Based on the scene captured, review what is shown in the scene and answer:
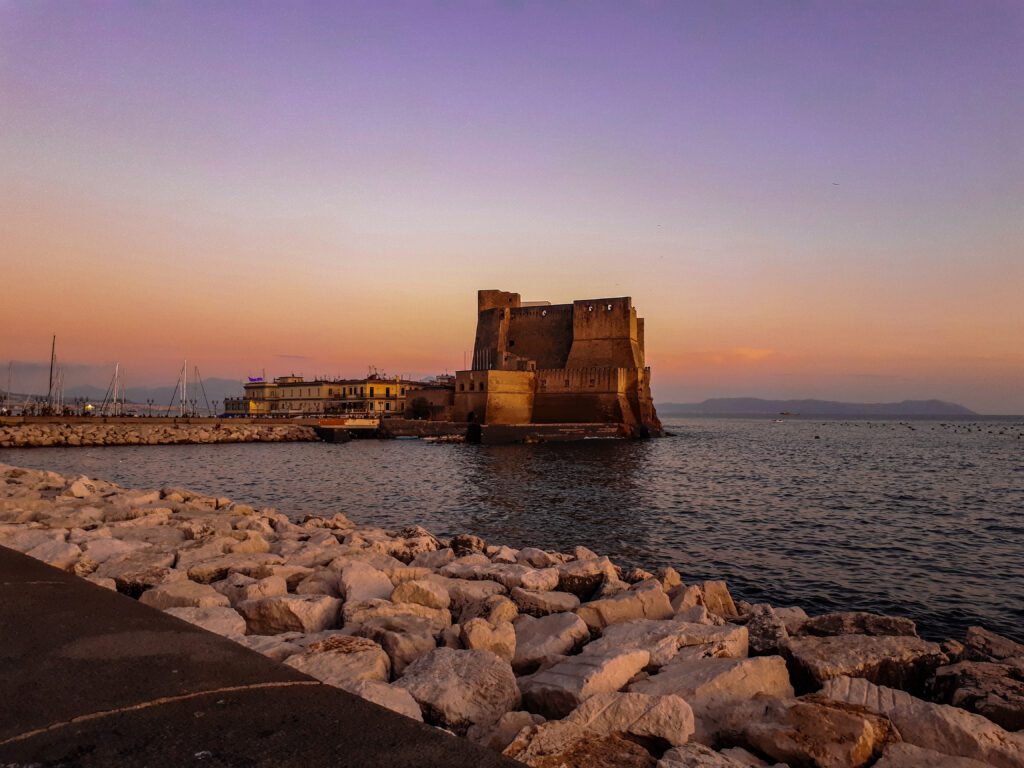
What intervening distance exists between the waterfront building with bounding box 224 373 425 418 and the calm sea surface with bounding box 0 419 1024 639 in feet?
74.5

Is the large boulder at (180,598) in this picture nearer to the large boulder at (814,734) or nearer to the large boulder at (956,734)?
the large boulder at (814,734)

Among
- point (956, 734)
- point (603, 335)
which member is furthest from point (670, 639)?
point (603, 335)

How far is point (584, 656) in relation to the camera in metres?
3.31

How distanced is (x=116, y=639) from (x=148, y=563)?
2755 millimetres

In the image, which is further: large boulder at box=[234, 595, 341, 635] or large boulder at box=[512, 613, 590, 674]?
large boulder at box=[234, 595, 341, 635]

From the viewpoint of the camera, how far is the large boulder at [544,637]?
3.54 meters

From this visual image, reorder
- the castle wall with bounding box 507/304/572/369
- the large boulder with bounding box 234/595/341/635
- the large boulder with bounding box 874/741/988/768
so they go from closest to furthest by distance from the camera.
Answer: the large boulder with bounding box 874/741/988/768, the large boulder with bounding box 234/595/341/635, the castle wall with bounding box 507/304/572/369

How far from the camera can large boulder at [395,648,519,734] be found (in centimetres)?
271

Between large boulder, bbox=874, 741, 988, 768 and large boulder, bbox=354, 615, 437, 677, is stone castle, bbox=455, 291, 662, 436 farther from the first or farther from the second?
large boulder, bbox=874, 741, 988, 768

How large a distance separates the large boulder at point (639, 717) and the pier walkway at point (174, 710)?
0.96 metres

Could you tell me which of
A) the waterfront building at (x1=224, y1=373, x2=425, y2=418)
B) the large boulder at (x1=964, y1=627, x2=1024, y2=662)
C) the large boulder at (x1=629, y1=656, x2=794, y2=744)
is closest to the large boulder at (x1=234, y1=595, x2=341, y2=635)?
the large boulder at (x1=629, y1=656, x2=794, y2=744)

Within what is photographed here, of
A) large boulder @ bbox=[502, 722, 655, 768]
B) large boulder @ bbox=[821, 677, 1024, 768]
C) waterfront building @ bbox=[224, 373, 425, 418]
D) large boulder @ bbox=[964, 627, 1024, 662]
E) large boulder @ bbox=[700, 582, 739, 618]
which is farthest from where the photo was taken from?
waterfront building @ bbox=[224, 373, 425, 418]

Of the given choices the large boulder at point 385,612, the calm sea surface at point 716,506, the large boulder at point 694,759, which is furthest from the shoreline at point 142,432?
the large boulder at point 694,759

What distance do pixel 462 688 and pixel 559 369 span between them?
39133mm
